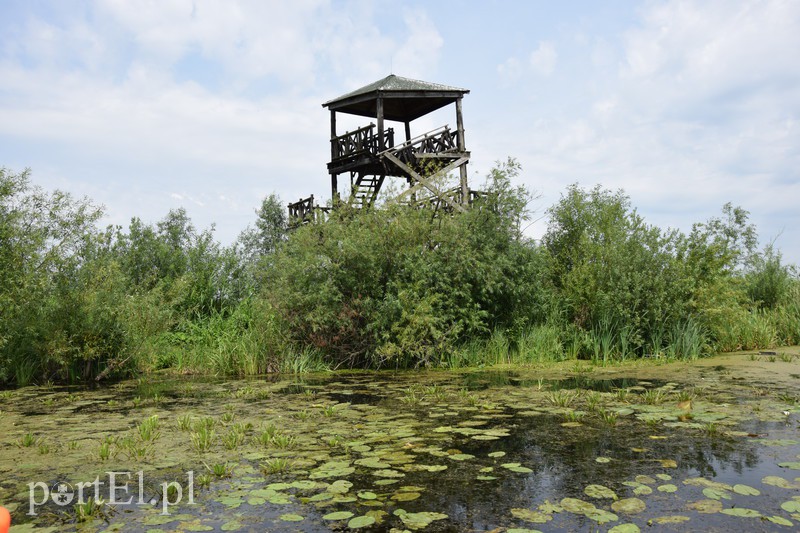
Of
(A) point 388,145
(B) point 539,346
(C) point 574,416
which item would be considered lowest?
(C) point 574,416

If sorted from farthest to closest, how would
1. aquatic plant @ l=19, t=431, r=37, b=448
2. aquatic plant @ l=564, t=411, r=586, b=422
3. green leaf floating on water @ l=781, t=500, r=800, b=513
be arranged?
aquatic plant @ l=564, t=411, r=586, b=422 < aquatic plant @ l=19, t=431, r=37, b=448 < green leaf floating on water @ l=781, t=500, r=800, b=513

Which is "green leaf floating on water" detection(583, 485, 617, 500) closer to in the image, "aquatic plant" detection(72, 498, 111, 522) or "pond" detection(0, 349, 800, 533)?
"pond" detection(0, 349, 800, 533)

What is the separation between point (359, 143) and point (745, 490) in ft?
58.8

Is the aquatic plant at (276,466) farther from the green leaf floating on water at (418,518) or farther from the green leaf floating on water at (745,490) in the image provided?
the green leaf floating on water at (745,490)

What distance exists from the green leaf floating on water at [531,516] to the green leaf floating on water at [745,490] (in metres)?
1.52

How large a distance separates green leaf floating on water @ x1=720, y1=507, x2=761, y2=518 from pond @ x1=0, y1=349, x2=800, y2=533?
0.02 m


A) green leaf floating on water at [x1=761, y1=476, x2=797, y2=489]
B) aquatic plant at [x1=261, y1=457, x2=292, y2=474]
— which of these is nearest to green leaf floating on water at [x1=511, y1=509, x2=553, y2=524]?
green leaf floating on water at [x1=761, y1=476, x2=797, y2=489]

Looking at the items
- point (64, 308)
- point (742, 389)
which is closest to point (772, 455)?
point (742, 389)

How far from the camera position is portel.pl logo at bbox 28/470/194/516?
14.5 feet

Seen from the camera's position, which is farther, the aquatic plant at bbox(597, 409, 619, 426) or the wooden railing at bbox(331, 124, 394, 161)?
the wooden railing at bbox(331, 124, 394, 161)

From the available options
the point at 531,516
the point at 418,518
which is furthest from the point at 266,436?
the point at 531,516

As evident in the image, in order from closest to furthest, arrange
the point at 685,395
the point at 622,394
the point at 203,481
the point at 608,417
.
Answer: the point at 203,481 < the point at 608,417 < the point at 685,395 < the point at 622,394

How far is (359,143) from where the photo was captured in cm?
2067

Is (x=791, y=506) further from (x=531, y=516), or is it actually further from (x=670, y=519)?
(x=531, y=516)
